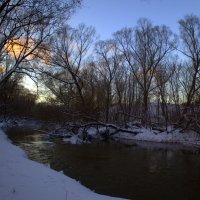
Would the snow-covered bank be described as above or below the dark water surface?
above

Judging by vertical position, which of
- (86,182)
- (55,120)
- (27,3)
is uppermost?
(27,3)

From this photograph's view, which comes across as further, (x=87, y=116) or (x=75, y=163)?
(x=87, y=116)

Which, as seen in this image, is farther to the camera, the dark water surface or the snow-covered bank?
the dark water surface

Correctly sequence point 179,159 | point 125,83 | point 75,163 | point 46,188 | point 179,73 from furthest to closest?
point 125,83 < point 179,73 < point 179,159 < point 75,163 < point 46,188

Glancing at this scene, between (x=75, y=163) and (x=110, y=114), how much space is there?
3246 cm

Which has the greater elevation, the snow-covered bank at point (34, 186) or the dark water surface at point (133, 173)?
the snow-covered bank at point (34, 186)

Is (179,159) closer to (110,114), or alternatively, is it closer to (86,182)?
(86,182)

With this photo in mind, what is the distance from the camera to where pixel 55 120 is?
40.5 metres

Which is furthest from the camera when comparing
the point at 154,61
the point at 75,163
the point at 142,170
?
the point at 154,61

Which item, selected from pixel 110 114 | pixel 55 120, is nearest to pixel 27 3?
pixel 55 120

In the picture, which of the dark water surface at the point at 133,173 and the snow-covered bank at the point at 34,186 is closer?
the snow-covered bank at the point at 34,186

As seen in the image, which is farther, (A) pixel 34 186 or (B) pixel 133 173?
(B) pixel 133 173

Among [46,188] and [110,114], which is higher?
[110,114]

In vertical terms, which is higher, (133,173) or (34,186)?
(34,186)
